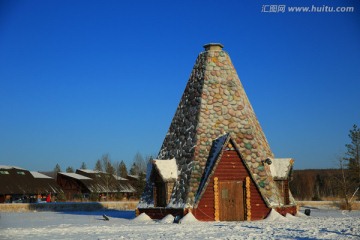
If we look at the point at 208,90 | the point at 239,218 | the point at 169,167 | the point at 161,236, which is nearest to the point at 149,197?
the point at 169,167

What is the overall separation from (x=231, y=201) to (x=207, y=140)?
3.11 m

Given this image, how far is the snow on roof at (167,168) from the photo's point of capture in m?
20.2

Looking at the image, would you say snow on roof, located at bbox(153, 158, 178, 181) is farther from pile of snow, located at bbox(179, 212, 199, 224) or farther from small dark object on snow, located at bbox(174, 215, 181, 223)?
pile of snow, located at bbox(179, 212, 199, 224)

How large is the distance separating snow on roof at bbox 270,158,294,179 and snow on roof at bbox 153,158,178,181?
472 cm

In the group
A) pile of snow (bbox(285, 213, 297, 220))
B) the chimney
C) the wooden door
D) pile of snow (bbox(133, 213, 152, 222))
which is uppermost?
the chimney

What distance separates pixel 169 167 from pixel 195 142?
1.72 m

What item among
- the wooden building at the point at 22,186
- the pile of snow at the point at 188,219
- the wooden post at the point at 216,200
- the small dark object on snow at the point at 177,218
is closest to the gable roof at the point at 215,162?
the wooden post at the point at 216,200

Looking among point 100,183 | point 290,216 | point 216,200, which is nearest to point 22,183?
point 100,183

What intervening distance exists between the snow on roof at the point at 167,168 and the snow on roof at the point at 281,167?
4.72m

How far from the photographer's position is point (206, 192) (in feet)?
63.4

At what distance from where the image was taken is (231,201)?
19500 mm

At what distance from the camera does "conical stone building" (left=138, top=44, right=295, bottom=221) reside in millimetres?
19766

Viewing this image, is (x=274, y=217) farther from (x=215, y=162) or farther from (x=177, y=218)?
(x=177, y=218)

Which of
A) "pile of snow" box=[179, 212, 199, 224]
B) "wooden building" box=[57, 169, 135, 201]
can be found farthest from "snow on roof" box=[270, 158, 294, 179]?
"wooden building" box=[57, 169, 135, 201]
